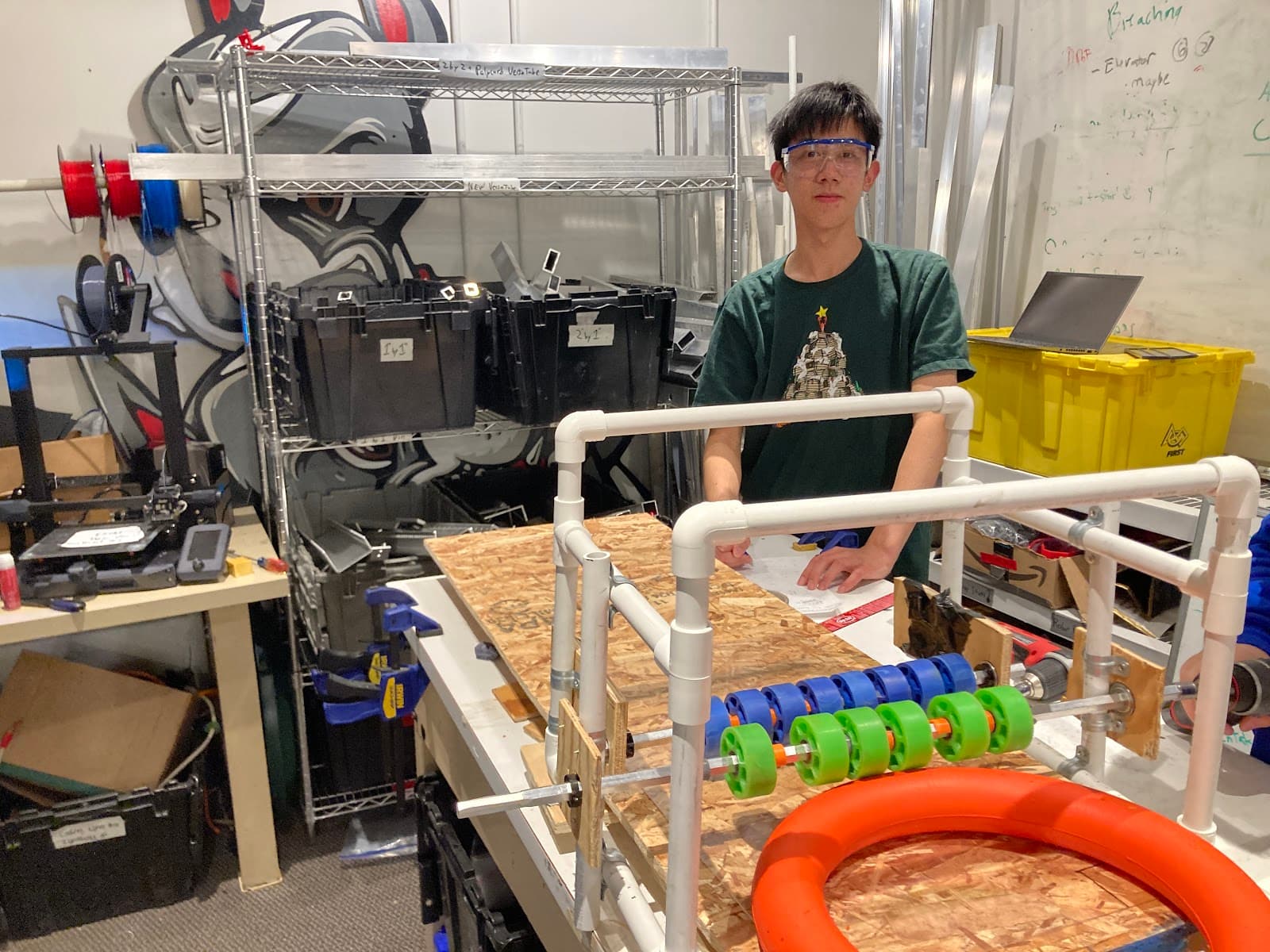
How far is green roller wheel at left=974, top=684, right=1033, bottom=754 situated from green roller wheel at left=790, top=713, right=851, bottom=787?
161 mm

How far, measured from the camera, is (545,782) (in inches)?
42.8

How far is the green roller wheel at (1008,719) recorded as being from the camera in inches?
35.6

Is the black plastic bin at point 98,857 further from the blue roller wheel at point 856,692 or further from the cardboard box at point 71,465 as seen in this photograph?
the blue roller wheel at point 856,692

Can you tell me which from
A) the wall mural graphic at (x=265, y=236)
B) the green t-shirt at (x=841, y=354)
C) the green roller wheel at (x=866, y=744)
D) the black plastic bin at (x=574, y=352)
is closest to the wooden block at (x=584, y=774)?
the green roller wheel at (x=866, y=744)

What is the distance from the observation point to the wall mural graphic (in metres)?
2.59

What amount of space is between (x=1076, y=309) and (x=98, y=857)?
2.66 m

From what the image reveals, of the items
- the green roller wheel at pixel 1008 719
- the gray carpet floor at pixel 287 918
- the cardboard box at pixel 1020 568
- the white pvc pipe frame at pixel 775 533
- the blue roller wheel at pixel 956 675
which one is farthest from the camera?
the cardboard box at pixel 1020 568

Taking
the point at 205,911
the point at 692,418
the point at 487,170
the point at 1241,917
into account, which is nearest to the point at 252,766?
the point at 205,911

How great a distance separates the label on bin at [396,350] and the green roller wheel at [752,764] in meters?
1.60

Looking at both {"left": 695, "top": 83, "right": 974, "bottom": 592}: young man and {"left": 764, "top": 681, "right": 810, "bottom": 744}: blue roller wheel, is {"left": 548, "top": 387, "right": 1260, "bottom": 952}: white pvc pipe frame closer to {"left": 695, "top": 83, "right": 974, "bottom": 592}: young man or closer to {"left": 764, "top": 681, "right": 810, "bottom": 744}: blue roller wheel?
{"left": 764, "top": 681, "right": 810, "bottom": 744}: blue roller wheel

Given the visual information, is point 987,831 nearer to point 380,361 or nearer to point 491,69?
point 380,361

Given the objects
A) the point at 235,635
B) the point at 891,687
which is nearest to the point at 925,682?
the point at 891,687

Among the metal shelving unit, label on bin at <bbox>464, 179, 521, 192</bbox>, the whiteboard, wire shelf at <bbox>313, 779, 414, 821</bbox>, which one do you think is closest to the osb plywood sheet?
the metal shelving unit

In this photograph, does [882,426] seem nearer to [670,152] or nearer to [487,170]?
[487,170]
